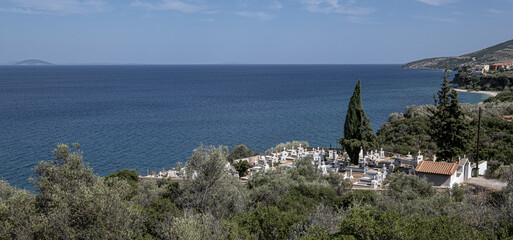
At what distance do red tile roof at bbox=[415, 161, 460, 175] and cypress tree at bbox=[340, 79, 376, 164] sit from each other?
4.38 metres

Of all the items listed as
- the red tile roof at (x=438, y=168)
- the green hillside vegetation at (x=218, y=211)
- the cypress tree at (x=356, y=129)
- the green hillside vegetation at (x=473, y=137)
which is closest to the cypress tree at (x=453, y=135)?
the green hillside vegetation at (x=473, y=137)

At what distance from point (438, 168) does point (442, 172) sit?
0.42 metres

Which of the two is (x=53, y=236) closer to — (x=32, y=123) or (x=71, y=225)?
(x=71, y=225)

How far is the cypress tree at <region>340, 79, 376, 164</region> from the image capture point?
2464 centimetres

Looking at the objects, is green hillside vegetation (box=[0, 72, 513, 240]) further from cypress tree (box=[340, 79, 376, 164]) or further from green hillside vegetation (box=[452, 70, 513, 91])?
green hillside vegetation (box=[452, 70, 513, 91])

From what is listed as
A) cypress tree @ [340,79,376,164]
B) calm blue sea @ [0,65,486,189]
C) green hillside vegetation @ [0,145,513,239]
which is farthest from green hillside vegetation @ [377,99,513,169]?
green hillside vegetation @ [0,145,513,239]

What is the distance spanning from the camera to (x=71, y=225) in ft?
35.0

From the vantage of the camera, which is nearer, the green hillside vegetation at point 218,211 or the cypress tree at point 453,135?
the green hillside vegetation at point 218,211

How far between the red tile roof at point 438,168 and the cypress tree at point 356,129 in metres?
4.38

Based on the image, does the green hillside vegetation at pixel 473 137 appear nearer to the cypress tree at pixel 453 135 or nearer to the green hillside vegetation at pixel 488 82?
the cypress tree at pixel 453 135

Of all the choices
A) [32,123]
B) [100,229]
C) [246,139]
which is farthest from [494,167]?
[32,123]

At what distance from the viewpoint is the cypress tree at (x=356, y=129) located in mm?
→ 24642

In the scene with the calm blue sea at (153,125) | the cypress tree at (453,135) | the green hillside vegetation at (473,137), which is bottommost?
the calm blue sea at (153,125)

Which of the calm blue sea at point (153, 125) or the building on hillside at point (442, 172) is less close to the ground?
the building on hillside at point (442, 172)
